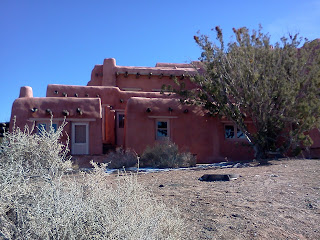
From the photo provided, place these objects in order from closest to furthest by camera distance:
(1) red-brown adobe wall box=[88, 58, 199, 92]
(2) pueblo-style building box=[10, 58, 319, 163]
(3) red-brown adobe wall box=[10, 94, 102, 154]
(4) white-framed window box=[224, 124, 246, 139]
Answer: (3) red-brown adobe wall box=[10, 94, 102, 154] → (2) pueblo-style building box=[10, 58, 319, 163] → (4) white-framed window box=[224, 124, 246, 139] → (1) red-brown adobe wall box=[88, 58, 199, 92]

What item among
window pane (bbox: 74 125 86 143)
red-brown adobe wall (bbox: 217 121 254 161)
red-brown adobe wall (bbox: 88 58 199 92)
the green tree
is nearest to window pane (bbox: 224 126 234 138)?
red-brown adobe wall (bbox: 217 121 254 161)

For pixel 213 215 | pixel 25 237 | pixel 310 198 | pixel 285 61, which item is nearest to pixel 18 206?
pixel 25 237

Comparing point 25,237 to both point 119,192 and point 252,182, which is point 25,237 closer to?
point 119,192

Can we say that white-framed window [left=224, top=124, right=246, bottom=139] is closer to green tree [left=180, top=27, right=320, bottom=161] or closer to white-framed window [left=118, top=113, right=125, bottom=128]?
green tree [left=180, top=27, right=320, bottom=161]

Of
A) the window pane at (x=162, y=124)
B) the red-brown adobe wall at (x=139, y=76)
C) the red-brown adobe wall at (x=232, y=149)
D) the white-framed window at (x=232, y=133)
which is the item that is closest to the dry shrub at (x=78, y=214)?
the window pane at (x=162, y=124)

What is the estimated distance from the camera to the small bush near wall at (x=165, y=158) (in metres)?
13.1

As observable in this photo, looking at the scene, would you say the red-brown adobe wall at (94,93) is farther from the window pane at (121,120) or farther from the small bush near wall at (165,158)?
the small bush near wall at (165,158)

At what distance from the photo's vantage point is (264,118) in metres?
14.0

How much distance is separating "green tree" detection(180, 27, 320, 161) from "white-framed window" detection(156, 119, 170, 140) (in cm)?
297

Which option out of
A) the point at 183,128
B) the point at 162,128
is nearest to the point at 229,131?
the point at 183,128

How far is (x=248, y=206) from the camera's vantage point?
5.72 metres

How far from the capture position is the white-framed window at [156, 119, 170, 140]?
1716 centimetres

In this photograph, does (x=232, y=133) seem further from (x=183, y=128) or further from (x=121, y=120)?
(x=121, y=120)

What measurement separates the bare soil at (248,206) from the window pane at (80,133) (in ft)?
29.9
